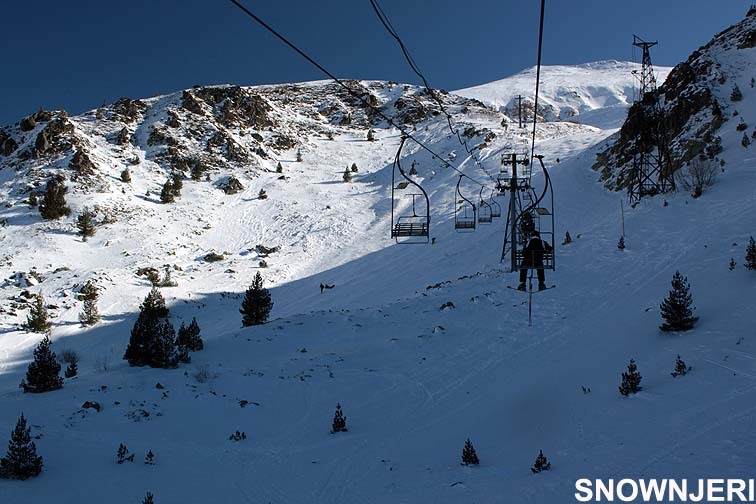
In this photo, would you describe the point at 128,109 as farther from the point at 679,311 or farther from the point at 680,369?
the point at 680,369

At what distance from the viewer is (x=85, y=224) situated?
117 ft

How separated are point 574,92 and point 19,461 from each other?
444ft

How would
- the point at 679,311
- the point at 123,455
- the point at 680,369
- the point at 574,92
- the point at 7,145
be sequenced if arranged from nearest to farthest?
the point at 123,455 < the point at 680,369 < the point at 679,311 < the point at 7,145 < the point at 574,92

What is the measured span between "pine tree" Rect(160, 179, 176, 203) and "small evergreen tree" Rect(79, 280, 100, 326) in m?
15.4

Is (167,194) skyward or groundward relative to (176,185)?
groundward

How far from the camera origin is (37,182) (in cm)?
4025

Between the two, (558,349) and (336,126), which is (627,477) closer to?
(558,349)

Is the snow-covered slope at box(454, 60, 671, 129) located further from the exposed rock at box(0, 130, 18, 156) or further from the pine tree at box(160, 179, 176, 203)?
the exposed rock at box(0, 130, 18, 156)

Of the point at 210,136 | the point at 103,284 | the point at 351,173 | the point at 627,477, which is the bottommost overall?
the point at 627,477

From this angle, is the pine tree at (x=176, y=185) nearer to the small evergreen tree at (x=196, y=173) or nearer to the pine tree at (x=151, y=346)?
the small evergreen tree at (x=196, y=173)

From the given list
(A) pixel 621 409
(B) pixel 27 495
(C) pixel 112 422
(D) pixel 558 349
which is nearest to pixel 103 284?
(C) pixel 112 422

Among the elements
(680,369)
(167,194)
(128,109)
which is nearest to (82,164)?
(167,194)

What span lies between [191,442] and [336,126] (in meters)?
64.4

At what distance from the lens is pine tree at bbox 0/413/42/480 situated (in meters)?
8.56
